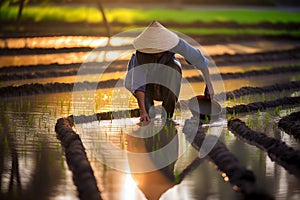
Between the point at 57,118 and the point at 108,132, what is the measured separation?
91cm

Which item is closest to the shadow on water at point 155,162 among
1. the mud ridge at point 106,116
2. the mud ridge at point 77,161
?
the mud ridge at point 77,161

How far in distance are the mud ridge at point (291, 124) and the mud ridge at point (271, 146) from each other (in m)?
Answer: 0.41

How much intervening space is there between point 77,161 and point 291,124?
9.10ft

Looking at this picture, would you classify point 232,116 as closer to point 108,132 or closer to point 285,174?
point 108,132

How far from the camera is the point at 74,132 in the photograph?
7941 mm

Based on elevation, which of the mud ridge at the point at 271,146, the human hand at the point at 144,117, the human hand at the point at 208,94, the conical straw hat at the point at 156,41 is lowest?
the mud ridge at the point at 271,146

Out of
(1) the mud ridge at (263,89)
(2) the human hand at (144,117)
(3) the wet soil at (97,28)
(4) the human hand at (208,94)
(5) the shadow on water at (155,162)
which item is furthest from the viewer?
(3) the wet soil at (97,28)

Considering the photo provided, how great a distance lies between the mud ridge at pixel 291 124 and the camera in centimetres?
838

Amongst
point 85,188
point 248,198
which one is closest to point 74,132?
point 85,188

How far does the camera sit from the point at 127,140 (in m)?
8.09

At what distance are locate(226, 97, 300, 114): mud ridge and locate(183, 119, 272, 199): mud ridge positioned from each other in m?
1.43

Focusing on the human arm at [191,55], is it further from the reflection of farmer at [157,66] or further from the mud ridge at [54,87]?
the mud ridge at [54,87]

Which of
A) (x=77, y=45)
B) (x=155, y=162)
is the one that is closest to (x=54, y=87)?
(x=155, y=162)

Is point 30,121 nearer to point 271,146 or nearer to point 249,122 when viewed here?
point 249,122
